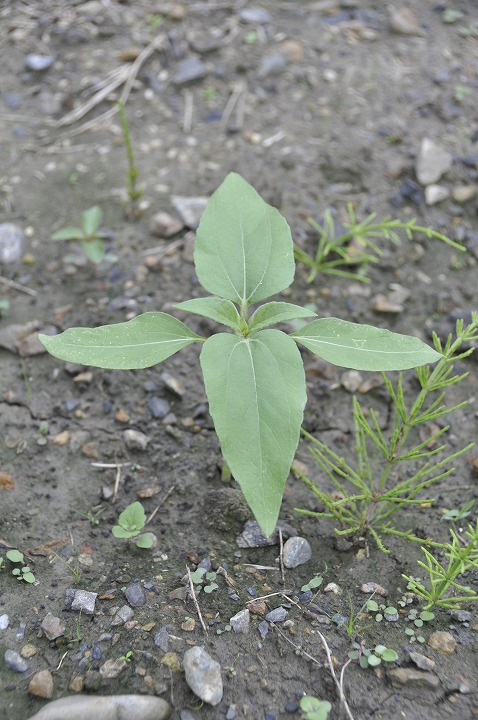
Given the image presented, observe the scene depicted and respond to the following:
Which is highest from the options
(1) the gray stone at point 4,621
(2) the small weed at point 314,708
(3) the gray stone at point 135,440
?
(2) the small weed at point 314,708

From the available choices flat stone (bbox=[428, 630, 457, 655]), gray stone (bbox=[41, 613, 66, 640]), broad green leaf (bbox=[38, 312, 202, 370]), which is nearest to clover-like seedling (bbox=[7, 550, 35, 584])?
gray stone (bbox=[41, 613, 66, 640])

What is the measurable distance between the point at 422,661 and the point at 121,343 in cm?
120

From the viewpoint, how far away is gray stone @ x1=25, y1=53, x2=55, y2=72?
3830 millimetres

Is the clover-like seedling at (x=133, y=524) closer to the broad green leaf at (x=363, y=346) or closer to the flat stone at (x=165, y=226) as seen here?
the broad green leaf at (x=363, y=346)

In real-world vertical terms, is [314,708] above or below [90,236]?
below

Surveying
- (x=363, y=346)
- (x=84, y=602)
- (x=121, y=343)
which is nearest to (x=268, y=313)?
(x=363, y=346)

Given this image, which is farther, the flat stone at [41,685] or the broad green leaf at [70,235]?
the broad green leaf at [70,235]

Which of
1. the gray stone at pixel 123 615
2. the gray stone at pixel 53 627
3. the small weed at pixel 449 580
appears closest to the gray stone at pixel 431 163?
the small weed at pixel 449 580

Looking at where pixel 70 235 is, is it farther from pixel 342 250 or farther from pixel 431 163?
pixel 431 163

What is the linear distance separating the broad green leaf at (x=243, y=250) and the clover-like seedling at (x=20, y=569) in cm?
99

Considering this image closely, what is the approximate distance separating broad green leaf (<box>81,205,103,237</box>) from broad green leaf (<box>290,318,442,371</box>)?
4.66ft

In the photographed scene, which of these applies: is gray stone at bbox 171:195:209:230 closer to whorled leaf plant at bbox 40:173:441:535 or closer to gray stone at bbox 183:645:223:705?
whorled leaf plant at bbox 40:173:441:535

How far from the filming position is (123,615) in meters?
1.92

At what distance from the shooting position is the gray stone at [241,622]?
1.90 m
